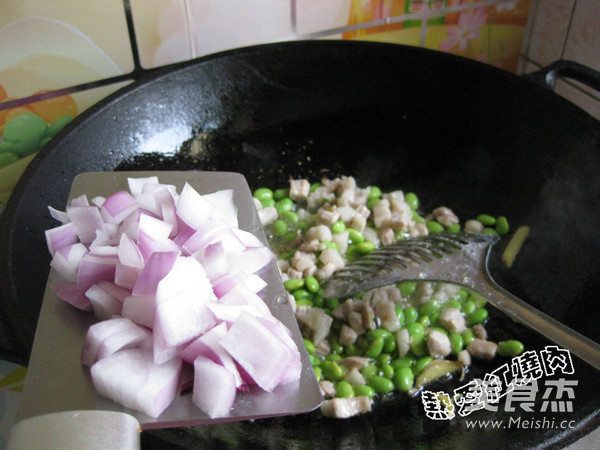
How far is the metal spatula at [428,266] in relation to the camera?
1.05 m

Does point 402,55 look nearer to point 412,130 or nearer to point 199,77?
point 412,130

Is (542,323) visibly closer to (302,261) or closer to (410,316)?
(410,316)

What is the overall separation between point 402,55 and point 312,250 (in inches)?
21.1

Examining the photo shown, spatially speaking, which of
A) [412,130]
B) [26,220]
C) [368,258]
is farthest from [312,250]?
[26,220]

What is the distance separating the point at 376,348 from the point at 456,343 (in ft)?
0.51

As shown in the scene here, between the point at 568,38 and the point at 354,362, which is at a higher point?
the point at 568,38

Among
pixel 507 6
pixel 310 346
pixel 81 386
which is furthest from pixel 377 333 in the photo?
pixel 507 6

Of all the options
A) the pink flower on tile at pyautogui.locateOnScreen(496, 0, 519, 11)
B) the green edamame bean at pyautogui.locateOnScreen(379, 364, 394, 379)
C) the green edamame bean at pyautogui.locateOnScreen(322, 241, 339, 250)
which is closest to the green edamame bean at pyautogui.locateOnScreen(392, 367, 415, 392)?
the green edamame bean at pyautogui.locateOnScreen(379, 364, 394, 379)

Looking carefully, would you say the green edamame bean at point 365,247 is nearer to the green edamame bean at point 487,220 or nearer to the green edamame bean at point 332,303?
the green edamame bean at point 332,303

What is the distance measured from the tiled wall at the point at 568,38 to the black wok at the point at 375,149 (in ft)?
1.12

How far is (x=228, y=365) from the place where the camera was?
57 cm

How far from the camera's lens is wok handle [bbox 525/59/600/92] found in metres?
1.11

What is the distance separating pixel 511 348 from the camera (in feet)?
3.31

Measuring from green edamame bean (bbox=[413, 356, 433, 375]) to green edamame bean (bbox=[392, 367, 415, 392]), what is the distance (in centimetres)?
2
